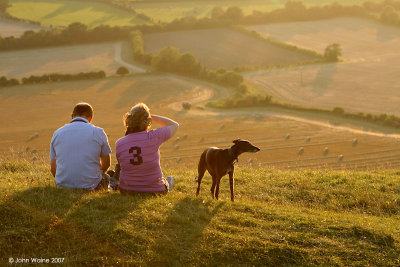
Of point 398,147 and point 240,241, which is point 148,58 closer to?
point 398,147

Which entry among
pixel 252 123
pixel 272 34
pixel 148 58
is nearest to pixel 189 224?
pixel 252 123

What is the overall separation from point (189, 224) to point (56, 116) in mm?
50642

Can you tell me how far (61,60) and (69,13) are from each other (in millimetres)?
38086

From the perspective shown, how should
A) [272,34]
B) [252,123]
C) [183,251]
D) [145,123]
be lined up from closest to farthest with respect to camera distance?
[183,251]
[145,123]
[252,123]
[272,34]

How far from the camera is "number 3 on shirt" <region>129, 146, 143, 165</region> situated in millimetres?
9719

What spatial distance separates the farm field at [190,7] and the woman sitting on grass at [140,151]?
10888 cm

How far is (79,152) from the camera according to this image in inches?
378

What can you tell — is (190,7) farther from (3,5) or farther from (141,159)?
(141,159)

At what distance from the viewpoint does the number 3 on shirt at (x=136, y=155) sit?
9.72 metres

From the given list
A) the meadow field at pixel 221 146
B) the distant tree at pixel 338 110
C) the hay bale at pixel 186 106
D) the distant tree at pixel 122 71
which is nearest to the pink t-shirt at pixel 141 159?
the meadow field at pixel 221 146

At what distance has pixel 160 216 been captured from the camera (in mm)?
9008

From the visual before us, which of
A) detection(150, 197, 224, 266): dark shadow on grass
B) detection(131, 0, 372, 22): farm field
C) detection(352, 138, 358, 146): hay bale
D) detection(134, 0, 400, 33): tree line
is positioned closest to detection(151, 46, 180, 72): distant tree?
detection(134, 0, 400, 33): tree line

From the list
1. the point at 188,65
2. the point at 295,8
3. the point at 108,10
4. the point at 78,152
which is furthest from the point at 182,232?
the point at 295,8

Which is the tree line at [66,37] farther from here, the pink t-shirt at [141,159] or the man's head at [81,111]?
the pink t-shirt at [141,159]
